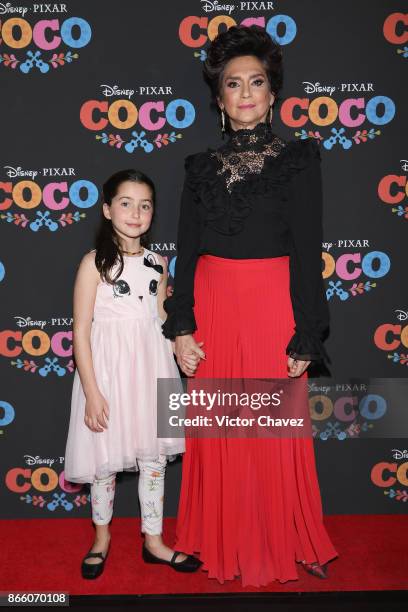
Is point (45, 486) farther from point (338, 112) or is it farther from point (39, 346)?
point (338, 112)

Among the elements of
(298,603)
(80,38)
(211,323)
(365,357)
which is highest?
(80,38)

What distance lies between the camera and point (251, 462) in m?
2.06

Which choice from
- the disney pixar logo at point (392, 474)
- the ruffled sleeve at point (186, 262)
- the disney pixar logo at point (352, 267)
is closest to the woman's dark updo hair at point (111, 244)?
→ the ruffled sleeve at point (186, 262)

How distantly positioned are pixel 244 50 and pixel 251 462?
151cm

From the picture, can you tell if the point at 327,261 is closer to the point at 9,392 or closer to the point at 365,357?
the point at 365,357

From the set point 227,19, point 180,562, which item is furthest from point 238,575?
point 227,19

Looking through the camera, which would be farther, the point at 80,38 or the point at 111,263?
the point at 80,38

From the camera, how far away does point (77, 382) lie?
2.24 meters

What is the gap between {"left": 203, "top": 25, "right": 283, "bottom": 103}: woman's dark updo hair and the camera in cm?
206

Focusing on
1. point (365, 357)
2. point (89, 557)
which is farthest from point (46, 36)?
point (89, 557)

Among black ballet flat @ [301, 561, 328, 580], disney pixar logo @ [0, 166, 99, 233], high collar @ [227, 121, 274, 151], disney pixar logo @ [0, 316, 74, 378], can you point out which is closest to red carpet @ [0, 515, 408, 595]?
black ballet flat @ [301, 561, 328, 580]

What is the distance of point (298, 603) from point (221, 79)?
1.96m

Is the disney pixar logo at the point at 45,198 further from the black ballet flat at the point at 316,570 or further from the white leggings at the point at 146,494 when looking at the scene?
the black ballet flat at the point at 316,570

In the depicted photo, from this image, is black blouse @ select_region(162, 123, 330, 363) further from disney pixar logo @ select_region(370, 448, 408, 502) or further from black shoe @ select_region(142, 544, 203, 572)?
disney pixar logo @ select_region(370, 448, 408, 502)
